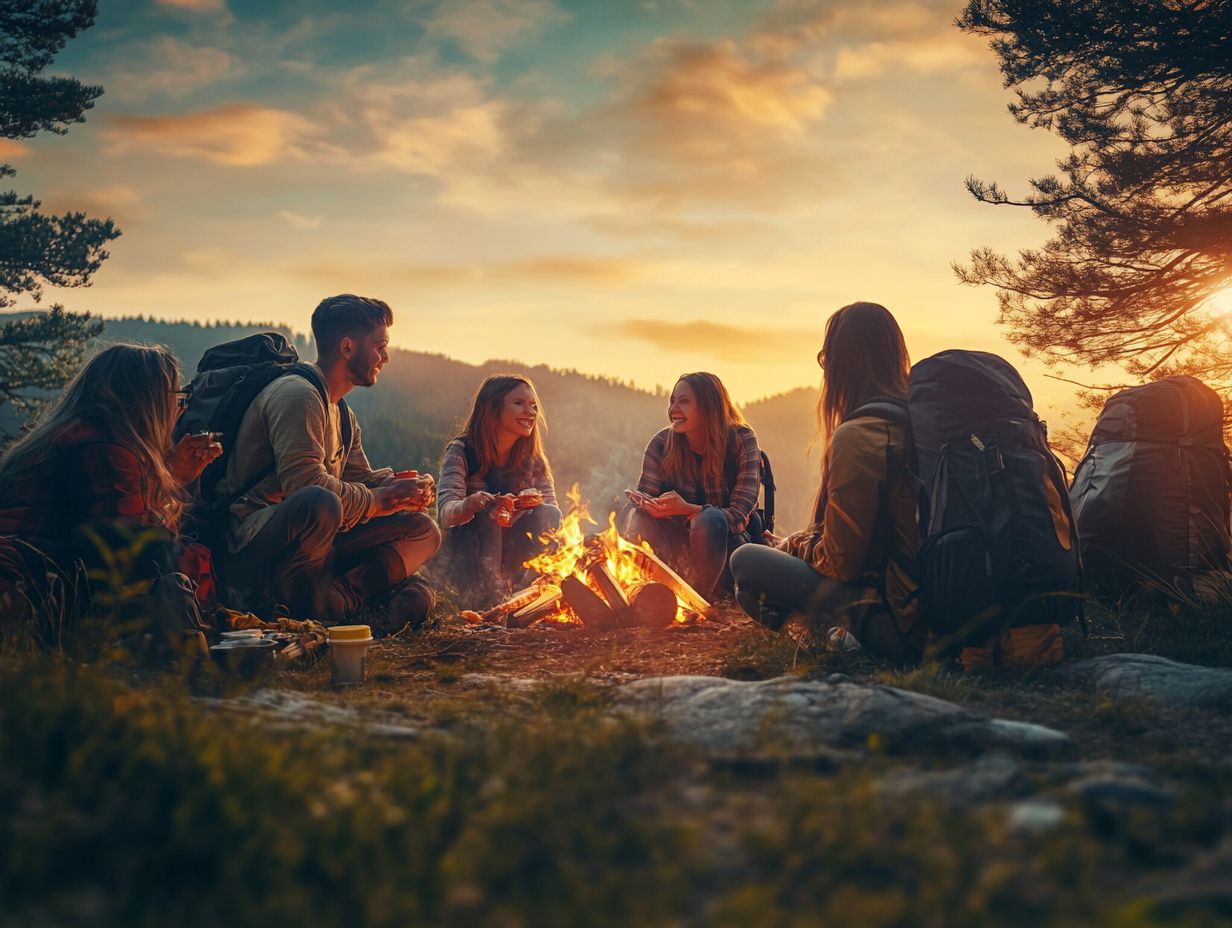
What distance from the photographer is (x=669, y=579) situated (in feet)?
21.5

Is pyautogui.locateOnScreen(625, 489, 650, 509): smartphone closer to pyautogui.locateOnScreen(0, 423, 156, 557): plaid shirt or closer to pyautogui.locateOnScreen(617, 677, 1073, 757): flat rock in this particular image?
pyautogui.locateOnScreen(617, 677, 1073, 757): flat rock

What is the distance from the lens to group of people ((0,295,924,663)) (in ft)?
14.2

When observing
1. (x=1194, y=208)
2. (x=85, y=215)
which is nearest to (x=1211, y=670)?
(x=1194, y=208)

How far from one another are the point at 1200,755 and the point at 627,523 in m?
4.98

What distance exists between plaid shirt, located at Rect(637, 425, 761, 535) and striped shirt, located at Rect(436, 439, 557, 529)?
89cm

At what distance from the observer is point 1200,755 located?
318cm

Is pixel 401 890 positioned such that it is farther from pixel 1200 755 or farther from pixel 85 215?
pixel 85 215

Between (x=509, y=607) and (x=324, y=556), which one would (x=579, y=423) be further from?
(x=324, y=556)

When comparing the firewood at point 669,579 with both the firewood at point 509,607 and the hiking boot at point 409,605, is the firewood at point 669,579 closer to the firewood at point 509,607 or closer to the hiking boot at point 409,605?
the firewood at point 509,607

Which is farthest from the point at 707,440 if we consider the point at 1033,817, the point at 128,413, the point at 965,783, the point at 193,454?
the point at 1033,817

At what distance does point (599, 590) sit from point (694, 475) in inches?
74.4

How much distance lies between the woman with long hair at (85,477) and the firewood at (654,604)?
299 centimetres

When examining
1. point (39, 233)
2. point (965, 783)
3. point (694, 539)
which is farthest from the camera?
point (39, 233)

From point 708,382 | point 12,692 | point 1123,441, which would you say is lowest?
point 12,692
